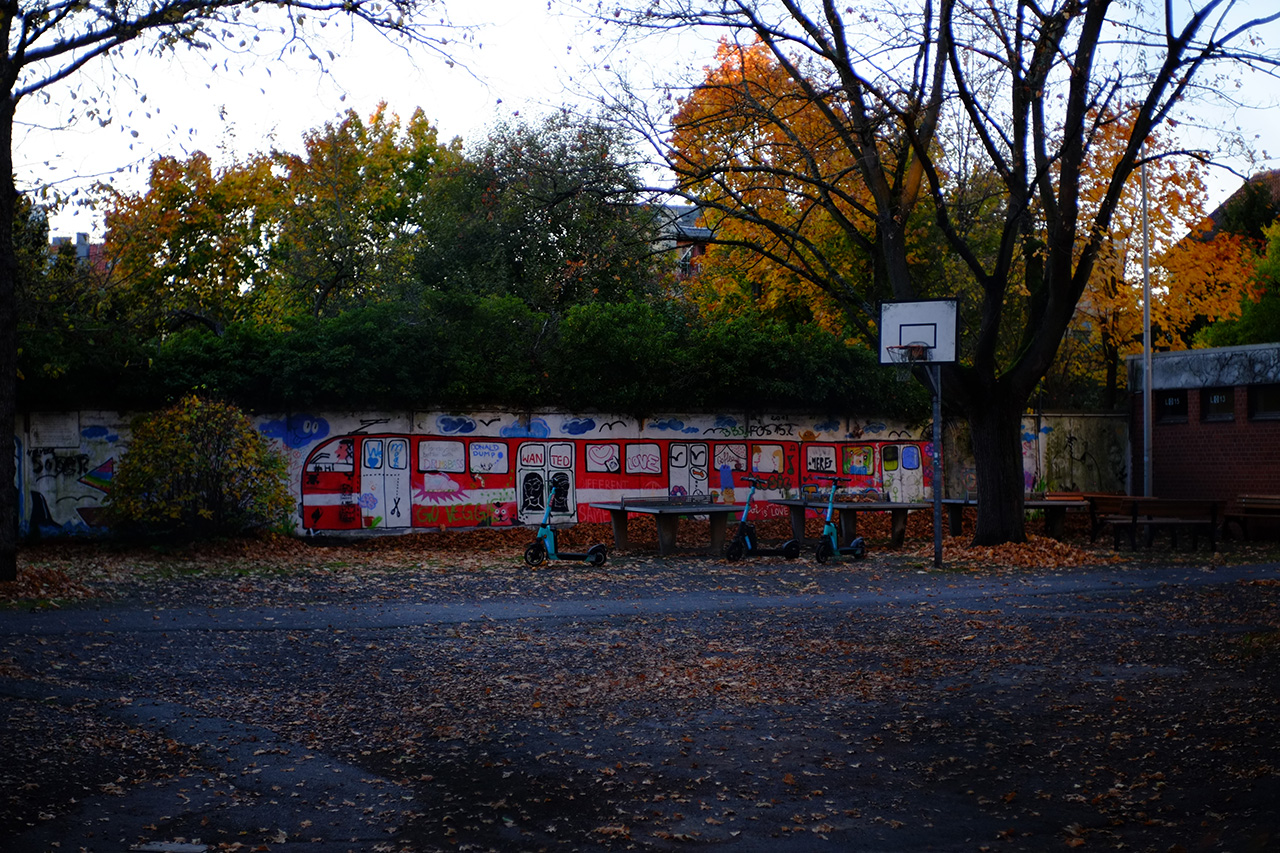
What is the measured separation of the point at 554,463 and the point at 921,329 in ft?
26.3

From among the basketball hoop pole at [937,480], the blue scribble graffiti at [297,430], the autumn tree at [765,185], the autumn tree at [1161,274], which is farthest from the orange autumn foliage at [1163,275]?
the blue scribble graffiti at [297,430]

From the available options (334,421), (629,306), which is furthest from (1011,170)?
(334,421)

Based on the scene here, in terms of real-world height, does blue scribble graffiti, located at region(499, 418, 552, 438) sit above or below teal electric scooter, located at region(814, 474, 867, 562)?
above

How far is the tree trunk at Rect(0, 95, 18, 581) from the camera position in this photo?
41.5ft

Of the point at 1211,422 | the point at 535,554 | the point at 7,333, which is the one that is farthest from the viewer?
the point at 1211,422

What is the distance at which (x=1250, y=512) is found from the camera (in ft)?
66.7

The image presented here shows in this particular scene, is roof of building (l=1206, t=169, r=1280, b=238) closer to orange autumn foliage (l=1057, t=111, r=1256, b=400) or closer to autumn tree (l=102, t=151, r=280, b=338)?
orange autumn foliage (l=1057, t=111, r=1256, b=400)

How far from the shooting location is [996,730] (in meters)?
6.52

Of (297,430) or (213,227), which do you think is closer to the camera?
(297,430)

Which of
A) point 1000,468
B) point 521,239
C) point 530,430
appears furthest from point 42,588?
point 521,239

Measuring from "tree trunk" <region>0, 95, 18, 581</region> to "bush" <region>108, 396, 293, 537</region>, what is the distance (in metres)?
3.68

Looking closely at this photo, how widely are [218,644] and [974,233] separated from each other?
21.8 metres

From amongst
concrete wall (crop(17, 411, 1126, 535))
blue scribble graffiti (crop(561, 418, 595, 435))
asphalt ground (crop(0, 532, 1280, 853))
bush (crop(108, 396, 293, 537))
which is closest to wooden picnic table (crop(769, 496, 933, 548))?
concrete wall (crop(17, 411, 1126, 535))

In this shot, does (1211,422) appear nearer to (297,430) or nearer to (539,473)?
(539,473)
